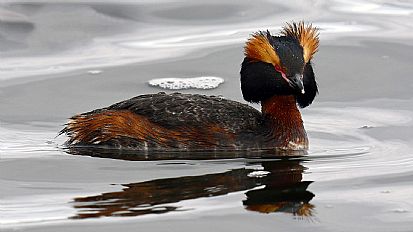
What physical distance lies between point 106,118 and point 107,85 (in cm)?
268

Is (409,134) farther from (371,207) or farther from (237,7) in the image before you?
(237,7)

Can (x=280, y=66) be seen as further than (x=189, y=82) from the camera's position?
No

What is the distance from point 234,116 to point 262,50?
66 centimetres

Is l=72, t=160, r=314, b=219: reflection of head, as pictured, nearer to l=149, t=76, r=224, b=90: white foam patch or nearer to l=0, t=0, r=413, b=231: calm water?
l=0, t=0, r=413, b=231: calm water

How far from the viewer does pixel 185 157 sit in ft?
33.4

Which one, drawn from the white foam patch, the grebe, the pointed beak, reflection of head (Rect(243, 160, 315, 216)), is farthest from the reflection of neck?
the white foam patch

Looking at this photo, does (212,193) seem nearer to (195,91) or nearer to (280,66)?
(280,66)

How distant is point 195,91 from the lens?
516 inches

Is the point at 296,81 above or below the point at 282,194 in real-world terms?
above

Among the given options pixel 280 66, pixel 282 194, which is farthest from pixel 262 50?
pixel 282 194

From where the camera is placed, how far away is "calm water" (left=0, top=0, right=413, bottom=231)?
320 inches

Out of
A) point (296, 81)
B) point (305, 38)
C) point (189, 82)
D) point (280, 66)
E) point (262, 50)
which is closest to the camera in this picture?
point (296, 81)

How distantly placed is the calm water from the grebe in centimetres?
22

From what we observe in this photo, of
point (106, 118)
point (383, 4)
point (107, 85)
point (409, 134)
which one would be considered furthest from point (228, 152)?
point (383, 4)
